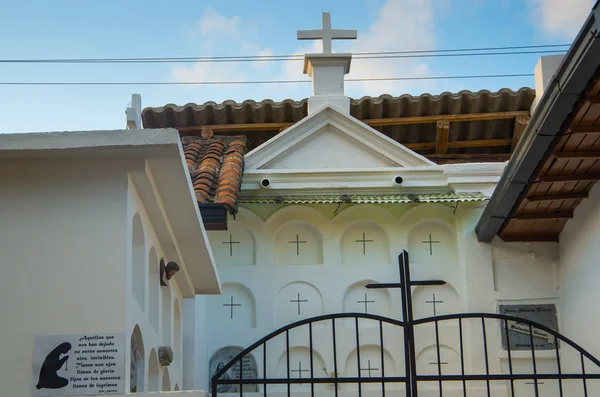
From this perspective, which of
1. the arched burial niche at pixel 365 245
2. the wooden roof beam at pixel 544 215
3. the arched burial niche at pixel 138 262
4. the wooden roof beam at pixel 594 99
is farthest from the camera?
the arched burial niche at pixel 365 245

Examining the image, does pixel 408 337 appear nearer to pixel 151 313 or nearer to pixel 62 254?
pixel 151 313

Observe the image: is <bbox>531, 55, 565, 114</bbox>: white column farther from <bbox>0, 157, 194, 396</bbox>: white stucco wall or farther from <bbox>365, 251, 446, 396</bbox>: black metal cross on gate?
<bbox>0, 157, 194, 396</bbox>: white stucco wall

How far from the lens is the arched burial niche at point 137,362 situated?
309 inches

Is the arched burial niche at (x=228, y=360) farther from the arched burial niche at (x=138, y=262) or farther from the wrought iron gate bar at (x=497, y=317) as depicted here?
the arched burial niche at (x=138, y=262)

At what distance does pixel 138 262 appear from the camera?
320 inches

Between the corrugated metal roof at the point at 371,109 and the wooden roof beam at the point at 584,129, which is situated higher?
the corrugated metal roof at the point at 371,109

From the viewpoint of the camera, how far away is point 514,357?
38.4 ft

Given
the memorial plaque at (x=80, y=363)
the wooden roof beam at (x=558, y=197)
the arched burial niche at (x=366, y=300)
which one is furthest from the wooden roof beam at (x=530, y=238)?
the memorial plaque at (x=80, y=363)

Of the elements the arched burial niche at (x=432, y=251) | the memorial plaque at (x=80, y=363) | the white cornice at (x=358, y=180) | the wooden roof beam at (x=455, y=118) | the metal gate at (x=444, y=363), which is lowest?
the memorial plaque at (x=80, y=363)

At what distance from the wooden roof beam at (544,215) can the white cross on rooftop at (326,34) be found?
3.69 metres

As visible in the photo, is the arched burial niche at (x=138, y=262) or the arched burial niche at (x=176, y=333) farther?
the arched burial niche at (x=176, y=333)

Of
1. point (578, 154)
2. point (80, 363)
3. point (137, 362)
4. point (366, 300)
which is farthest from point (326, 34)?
point (80, 363)

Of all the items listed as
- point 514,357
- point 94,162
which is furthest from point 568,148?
point 94,162

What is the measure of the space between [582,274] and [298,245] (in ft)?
10.3
